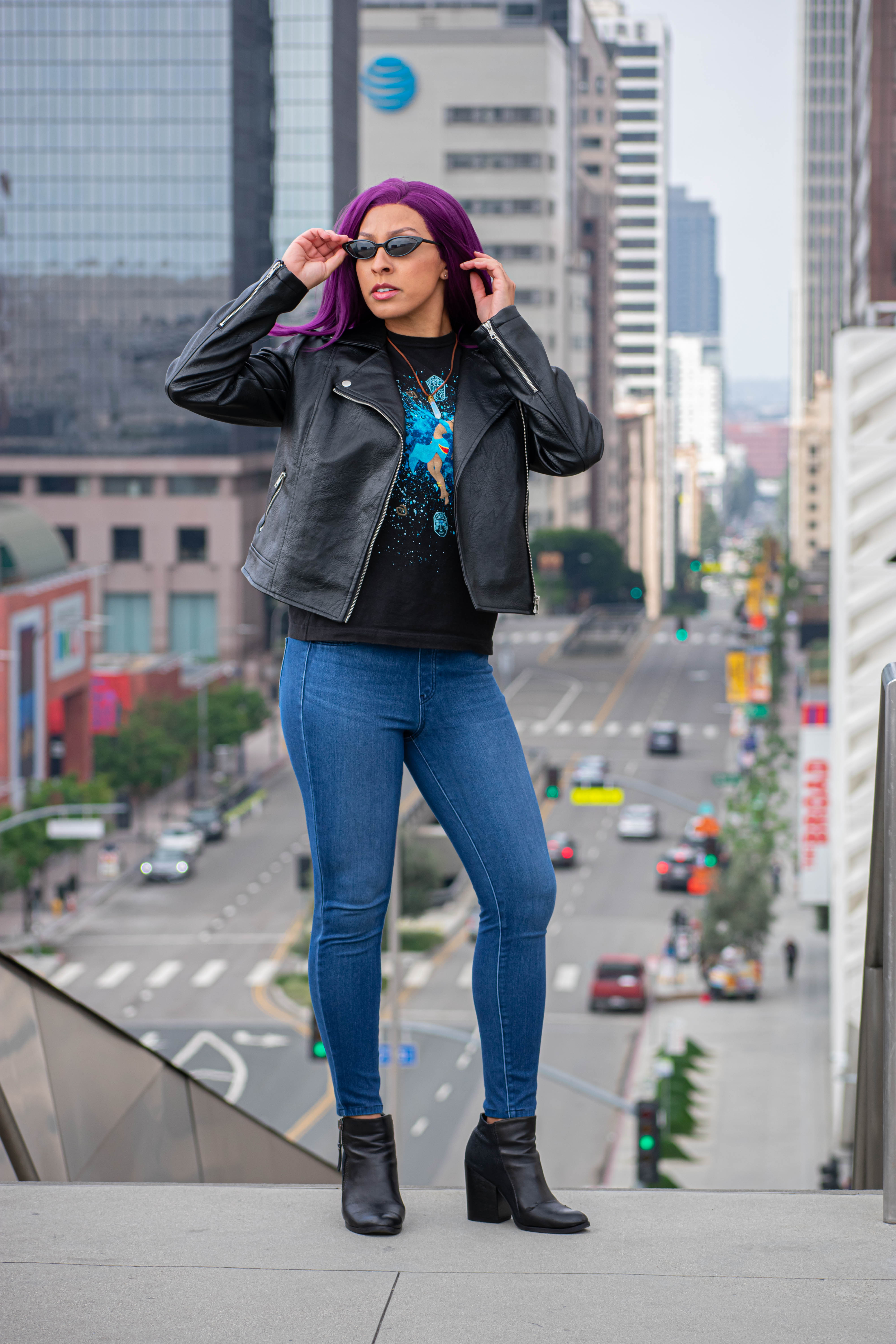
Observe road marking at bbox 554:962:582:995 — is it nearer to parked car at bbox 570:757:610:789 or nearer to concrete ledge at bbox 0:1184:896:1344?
parked car at bbox 570:757:610:789

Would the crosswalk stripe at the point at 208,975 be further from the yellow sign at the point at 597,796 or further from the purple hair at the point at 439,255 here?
the purple hair at the point at 439,255

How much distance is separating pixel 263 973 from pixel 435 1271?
40.1 m

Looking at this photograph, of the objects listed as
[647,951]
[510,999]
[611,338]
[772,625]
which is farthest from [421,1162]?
[611,338]

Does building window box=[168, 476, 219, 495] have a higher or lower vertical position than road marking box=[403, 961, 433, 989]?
higher

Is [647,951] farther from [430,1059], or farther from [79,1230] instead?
[79,1230]

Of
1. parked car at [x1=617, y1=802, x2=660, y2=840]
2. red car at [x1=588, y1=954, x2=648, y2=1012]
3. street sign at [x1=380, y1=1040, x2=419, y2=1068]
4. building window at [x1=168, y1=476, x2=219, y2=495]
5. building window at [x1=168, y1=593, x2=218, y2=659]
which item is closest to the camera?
street sign at [x1=380, y1=1040, x2=419, y2=1068]

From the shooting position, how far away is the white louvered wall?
21453mm

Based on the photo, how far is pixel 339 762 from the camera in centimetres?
337

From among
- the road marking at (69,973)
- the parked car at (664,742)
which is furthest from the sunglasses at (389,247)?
the parked car at (664,742)

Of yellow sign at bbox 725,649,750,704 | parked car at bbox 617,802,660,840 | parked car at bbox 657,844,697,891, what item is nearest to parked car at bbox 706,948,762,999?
parked car at bbox 657,844,697,891

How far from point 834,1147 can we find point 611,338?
355ft

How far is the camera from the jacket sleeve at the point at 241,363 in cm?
334

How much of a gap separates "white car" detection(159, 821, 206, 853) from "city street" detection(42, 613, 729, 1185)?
841mm

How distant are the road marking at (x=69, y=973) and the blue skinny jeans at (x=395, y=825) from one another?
38.1 m
